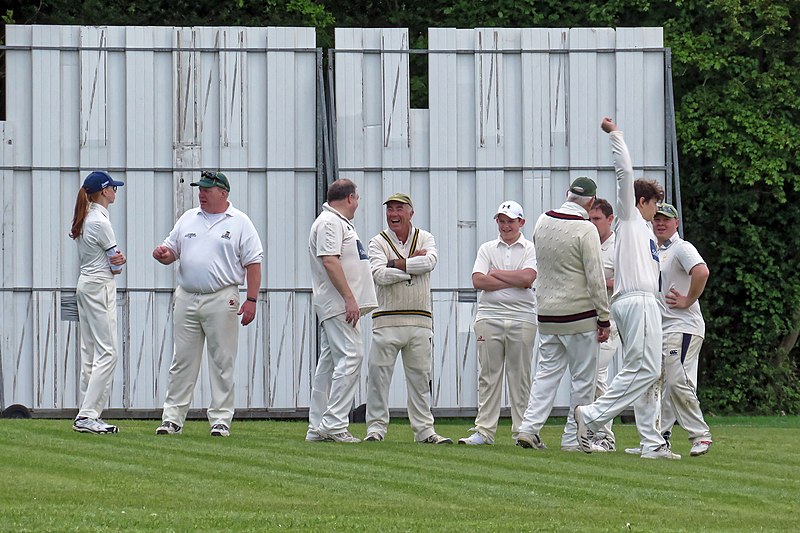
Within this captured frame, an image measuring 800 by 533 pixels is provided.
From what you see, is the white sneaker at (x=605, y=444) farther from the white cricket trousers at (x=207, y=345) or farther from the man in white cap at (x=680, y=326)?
the white cricket trousers at (x=207, y=345)

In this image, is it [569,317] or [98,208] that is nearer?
[569,317]

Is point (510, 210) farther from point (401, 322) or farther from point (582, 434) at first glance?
point (582, 434)

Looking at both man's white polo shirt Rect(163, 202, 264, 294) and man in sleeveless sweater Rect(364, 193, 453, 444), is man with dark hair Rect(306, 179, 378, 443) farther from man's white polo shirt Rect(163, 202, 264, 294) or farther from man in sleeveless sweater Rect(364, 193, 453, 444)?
man's white polo shirt Rect(163, 202, 264, 294)

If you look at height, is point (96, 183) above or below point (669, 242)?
above

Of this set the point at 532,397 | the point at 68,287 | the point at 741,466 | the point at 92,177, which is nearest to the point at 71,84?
the point at 68,287

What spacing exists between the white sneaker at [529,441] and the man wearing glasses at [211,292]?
6.79 feet

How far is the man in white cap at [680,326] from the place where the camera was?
10.4 metres

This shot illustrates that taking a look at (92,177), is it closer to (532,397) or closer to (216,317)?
(216,317)

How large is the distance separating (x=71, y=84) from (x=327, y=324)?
21.1 ft

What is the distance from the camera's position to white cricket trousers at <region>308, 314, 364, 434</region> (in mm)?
10664

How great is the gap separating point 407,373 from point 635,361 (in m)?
2.02

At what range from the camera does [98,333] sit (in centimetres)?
1087

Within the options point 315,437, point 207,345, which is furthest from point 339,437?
point 207,345

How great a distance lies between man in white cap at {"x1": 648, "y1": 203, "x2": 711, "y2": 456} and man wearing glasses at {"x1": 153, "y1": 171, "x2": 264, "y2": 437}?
2861mm
